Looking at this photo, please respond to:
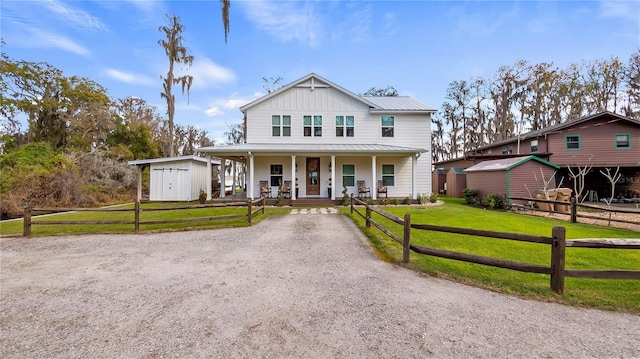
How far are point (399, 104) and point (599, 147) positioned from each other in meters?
14.2

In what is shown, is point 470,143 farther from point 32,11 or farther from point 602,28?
point 32,11

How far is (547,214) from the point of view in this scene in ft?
41.5

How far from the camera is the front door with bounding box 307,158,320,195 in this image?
15.8 meters

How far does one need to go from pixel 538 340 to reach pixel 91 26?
19658 millimetres

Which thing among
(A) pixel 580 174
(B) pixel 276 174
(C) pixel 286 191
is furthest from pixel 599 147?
(B) pixel 276 174

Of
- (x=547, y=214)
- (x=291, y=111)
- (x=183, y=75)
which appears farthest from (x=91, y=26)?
(x=547, y=214)

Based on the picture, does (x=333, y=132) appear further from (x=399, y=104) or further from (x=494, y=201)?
(x=494, y=201)

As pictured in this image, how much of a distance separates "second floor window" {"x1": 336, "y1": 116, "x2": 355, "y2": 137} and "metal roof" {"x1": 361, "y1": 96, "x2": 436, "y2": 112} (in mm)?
1756

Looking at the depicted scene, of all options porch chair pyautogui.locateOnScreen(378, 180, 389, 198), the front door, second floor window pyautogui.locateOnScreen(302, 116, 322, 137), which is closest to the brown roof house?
porch chair pyautogui.locateOnScreen(378, 180, 389, 198)

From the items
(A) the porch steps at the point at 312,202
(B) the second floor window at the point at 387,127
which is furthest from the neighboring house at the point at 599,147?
(A) the porch steps at the point at 312,202

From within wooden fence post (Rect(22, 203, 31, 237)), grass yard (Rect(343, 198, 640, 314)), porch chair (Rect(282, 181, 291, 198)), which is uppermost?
porch chair (Rect(282, 181, 291, 198))

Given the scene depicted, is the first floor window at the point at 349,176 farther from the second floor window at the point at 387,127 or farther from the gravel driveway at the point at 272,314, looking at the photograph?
the gravel driveway at the point at 272,314

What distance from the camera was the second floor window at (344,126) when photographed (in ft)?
54.0

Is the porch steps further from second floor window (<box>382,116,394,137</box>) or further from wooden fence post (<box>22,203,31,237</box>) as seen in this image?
wooden fence post (<box>22,203,31,237</box>)
